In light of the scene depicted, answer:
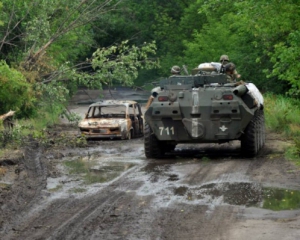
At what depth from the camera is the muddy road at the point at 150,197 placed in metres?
9.47

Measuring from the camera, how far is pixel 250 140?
671 inches

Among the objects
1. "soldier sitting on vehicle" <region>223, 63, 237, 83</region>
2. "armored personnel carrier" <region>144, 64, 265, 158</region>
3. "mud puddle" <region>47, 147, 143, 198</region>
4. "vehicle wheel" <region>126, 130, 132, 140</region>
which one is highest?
"soldier sitting on vehicle" <region>223, 63, 237, 83</region>

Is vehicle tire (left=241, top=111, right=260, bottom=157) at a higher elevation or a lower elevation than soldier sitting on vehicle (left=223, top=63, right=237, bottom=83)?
lower

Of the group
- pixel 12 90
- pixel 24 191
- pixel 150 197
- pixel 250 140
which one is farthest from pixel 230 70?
pixel 24 191

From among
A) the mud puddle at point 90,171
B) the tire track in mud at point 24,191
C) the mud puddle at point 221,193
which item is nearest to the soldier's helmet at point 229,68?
the mud puddle at point 90,171

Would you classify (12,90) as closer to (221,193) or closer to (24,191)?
(24,191)

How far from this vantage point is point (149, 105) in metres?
17.4

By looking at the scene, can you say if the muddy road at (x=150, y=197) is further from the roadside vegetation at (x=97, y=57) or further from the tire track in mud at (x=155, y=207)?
the roadside vegetation at (x=97, y=57)

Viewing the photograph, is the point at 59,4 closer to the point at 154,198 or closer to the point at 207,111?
the point at 207,111

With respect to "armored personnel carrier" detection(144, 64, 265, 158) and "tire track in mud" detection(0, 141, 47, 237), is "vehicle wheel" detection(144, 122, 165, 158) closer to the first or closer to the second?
"armored personnel carrier" detection(144, 64, 265, 158)

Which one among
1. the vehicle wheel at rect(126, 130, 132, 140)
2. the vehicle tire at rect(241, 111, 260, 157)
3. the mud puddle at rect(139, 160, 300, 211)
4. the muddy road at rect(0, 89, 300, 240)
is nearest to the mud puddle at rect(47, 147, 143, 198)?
the muddy road at rect(0, 89, 300, 240)

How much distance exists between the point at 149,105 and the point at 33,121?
37.2 ft

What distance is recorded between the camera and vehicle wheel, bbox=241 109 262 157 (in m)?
17.0

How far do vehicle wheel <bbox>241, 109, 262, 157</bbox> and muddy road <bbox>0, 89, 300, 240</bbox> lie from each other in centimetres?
24
